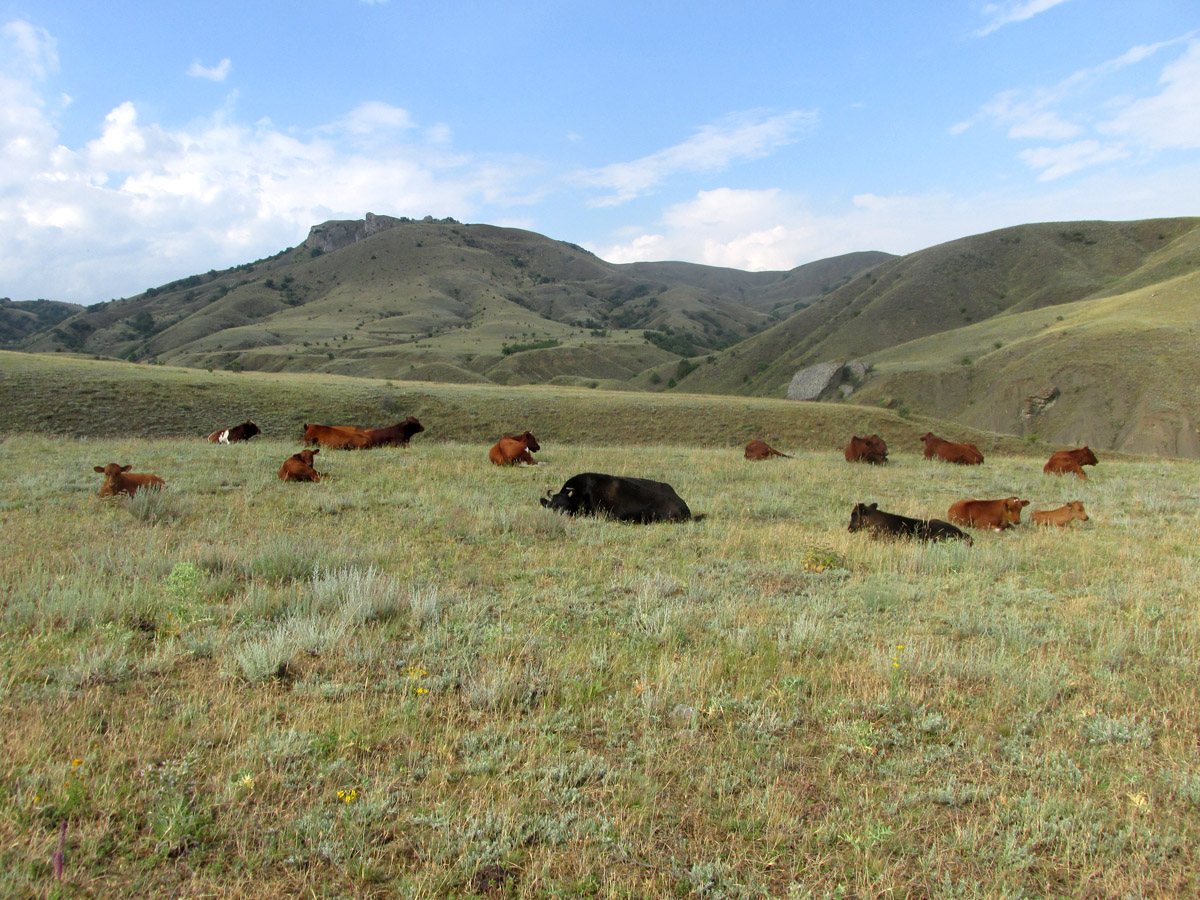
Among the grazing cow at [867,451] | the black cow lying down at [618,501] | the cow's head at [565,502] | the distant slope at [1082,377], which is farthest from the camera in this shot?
the distant slope at [1082,377]

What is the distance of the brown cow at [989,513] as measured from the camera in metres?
10.2

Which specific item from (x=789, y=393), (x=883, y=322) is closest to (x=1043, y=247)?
(x=883, y=322)

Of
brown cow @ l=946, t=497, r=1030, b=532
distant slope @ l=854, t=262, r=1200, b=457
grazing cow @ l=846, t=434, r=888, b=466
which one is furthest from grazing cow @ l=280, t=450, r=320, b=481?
distant slope @ l=854, t=262, r=1200, b=457

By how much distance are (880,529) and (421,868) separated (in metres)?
7.97

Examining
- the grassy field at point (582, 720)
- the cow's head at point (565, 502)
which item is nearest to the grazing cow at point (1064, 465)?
the grassy field at point (582, 720)

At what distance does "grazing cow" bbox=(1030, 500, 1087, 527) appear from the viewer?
1038 centimetres

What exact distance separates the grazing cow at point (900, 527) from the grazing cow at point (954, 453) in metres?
11.4

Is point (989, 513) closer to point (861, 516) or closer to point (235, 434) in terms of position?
point (861, 516)

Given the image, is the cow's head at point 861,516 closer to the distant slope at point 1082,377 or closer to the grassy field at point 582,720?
the grassy field at point 582,720

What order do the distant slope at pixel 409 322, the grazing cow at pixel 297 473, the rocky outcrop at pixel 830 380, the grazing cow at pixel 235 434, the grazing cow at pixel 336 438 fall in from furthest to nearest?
the distant slope at pixel 409 322 < the rocky outcrop at pixel 830 380 < the grazing cow at pixel 235 434 < the grazing cow at pixel 336 438 < the grazing cow at pixel 297 473

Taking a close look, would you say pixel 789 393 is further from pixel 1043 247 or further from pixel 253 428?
pixel 253 428

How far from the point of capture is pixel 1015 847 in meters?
2.85

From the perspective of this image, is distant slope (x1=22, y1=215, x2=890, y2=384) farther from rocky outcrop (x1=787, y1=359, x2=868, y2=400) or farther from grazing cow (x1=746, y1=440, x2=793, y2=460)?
grazing cow (x1=746, y1=440, x2=793, y2=460)

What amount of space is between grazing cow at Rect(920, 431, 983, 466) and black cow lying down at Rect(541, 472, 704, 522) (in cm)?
1310
